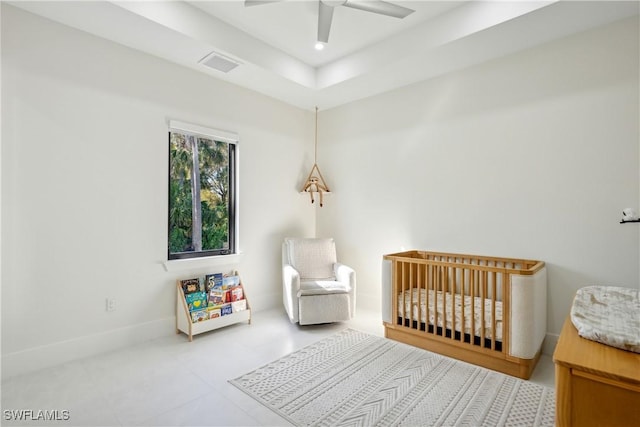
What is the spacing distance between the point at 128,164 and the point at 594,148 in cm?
391

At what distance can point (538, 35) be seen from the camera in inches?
104

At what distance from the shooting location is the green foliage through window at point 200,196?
329 centimetres

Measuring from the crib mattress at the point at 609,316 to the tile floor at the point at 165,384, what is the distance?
779 millimetres

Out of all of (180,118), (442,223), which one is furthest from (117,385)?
(442,223)

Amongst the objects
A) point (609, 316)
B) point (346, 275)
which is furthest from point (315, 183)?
point (609, 316)

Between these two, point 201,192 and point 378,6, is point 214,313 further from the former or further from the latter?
point 378,6

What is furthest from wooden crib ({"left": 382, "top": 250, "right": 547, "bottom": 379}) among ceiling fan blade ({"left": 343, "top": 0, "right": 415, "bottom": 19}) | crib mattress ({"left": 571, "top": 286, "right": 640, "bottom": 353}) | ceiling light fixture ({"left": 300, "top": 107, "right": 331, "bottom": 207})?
ceiling fan blade ({"left": 343, "top": 0, "right": 415, "bottom": 19})

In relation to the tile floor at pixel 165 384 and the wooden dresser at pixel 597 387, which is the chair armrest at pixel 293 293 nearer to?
the tile floor at pixel 165 384

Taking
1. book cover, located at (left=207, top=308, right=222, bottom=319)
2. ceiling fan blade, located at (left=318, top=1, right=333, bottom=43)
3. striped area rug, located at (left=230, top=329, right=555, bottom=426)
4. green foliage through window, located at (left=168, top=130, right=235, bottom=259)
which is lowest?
striped area rug, located at (left=230, top=329, right=555, bottom=426)

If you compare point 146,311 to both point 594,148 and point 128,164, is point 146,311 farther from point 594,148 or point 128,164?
point 594,148

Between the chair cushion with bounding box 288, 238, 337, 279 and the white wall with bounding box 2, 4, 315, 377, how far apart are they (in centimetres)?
100

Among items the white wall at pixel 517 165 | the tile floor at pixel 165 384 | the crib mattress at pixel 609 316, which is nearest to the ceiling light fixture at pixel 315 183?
the white wall at pixel 517 165

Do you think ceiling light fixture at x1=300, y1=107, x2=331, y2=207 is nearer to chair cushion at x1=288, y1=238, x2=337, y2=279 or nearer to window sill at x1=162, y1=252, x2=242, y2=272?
chair cushion at x1=288, y1=238, x2=337, y2=279

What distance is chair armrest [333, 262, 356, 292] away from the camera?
340 centimetres
